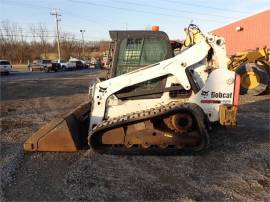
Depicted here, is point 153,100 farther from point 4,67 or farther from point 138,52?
point 4,67

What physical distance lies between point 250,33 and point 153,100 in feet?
60.7

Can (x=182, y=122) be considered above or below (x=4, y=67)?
above

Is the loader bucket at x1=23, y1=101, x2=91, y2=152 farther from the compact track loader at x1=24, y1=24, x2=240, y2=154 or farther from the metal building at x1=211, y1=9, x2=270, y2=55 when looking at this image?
the metal building at x1=211, y1=9, x2=270, y2=55

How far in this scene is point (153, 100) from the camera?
242 inches

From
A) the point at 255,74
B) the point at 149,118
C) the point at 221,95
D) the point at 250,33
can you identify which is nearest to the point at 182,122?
the point at 149,118

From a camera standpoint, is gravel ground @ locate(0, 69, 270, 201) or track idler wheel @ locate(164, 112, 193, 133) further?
track idler wheel @ locate(164, 112, 193, 133)

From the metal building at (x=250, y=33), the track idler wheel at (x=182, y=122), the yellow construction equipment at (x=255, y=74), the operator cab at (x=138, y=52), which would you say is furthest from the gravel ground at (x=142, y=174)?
the metal building at (x=250, y=33)

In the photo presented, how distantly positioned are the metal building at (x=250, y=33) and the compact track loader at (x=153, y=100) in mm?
14713

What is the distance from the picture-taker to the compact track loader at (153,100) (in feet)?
18.8

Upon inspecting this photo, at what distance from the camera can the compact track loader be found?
5734 mm

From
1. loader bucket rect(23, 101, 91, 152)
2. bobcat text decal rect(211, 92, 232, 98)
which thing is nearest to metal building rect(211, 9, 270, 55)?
bobcat text decal rect(211, 92, 232, 98)

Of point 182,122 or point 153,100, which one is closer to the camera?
point 182,122

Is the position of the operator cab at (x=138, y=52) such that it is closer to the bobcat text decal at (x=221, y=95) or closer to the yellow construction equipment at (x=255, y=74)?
the bobcat text decal at (x=221, y=95)

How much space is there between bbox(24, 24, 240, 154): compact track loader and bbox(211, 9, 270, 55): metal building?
14.7m
